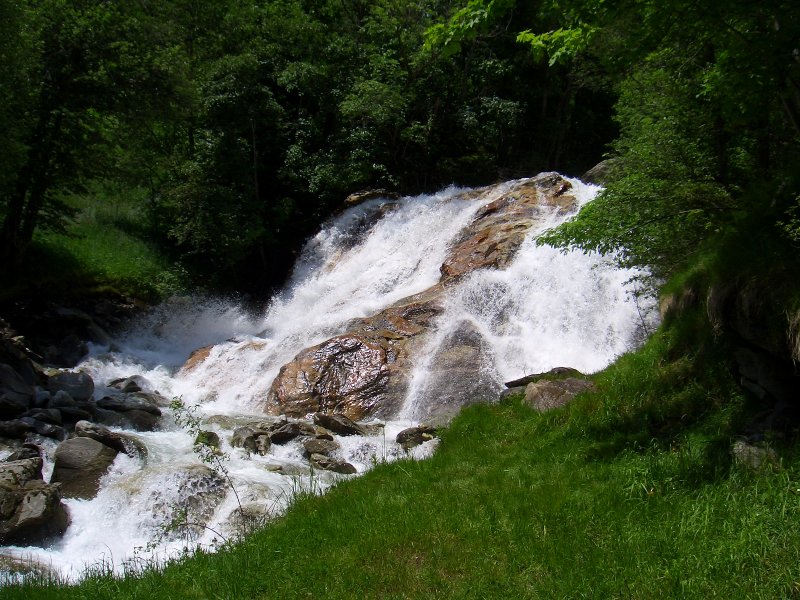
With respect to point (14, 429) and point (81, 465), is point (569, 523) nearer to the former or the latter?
point (81, 465)

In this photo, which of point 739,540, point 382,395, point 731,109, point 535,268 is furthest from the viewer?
point 535,268

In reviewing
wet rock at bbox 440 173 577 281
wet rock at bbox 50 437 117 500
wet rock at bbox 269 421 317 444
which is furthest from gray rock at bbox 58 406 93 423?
wet rock at bbox 440 173 577 281

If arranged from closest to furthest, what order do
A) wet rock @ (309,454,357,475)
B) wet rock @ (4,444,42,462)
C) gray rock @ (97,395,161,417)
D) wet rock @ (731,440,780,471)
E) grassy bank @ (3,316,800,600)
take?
grassy bank @ (3,316,800,600) < wet rock @ (731,440,780,471) < wet rock @ (4,444,42,462) < wet rock @ (309,454,357,475) < gray rock @ (97,395,161,417)

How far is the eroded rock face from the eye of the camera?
37.5 ft

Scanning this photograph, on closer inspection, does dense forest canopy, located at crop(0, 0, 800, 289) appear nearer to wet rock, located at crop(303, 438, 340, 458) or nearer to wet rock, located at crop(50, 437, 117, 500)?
wet rock, located at crop(303, 438, 340, 458)

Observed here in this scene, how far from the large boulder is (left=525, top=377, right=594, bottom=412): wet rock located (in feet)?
17.3

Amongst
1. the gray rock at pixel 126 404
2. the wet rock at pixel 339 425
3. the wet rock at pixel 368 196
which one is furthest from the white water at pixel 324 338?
the gray rock at pixel 126 404

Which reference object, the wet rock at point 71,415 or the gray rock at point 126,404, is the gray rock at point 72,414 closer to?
the wet rock at point 71,415

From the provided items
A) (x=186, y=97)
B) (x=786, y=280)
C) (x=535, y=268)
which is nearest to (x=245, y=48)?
(x=186, y=97)

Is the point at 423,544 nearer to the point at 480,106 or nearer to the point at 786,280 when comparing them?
the point at 786,280

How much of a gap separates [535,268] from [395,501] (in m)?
9.09

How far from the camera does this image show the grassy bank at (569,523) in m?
3.89

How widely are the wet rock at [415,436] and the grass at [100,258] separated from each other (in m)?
12.0

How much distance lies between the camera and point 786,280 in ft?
16.1
